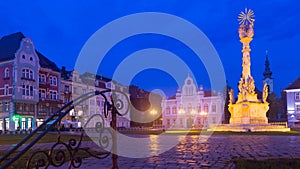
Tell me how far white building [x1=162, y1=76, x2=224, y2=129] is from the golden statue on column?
83.5 feet

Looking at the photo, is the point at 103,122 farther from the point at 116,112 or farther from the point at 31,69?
the point at 31,69

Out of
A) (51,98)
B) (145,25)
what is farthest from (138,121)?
(145,25)

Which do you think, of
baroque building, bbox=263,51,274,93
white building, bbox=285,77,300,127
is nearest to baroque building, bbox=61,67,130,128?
white building, bbox=285,77,300,127

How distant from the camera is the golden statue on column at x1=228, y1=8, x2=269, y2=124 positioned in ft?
112

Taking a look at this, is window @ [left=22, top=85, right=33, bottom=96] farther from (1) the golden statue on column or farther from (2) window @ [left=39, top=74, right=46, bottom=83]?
(1) the golden statue on column

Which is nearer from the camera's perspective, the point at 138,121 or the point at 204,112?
the point at 204,112

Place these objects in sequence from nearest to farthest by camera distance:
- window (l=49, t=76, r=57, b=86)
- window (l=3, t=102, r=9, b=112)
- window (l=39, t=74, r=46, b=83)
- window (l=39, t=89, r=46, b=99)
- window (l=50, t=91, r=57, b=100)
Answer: window (l=3, t=102, r=9, b=112)
window (l=39, t=89, r=46, b=99)
window (l=39, t=74, r=46, b=83)
window (l=50, t=91, r=57, b=100)
window (l=49, t=76, r=57, b=86)

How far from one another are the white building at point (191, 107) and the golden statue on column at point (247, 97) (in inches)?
1002

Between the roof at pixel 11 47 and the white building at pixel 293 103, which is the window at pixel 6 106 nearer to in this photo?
the roof at pixel 11 47

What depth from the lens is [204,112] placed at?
207ft

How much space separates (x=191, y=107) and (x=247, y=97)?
30145 millimetres

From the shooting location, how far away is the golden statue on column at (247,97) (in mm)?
34062

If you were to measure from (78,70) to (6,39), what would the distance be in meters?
13.7

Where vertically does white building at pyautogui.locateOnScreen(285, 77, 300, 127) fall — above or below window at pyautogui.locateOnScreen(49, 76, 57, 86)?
below
